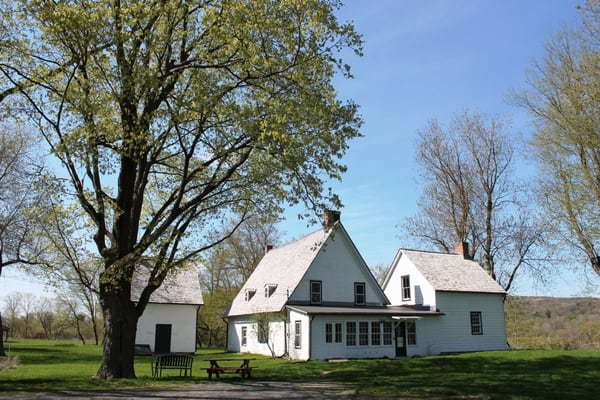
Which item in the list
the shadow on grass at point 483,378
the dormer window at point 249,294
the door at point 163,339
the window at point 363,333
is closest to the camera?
the shadow on grass at point 483,378

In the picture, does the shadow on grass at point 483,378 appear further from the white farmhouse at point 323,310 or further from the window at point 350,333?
the window at point 350,333

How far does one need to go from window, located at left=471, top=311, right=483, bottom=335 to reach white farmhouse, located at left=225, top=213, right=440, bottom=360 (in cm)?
352

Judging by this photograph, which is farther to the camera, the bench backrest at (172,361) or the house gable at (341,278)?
the house gable at (341,278)

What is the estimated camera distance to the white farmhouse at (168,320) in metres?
32.2

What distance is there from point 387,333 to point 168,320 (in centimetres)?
1465

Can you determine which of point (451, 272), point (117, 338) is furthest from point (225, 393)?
point (451, 272)

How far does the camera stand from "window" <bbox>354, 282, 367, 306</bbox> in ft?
97.5

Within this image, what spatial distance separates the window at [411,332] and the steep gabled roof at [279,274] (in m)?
6.82

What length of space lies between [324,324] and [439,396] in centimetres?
1456

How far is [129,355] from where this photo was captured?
1514 centimetres

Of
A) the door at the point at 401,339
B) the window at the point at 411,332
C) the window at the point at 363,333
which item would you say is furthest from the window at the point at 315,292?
the window at the point at 411,332

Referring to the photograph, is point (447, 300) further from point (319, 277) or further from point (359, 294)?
point (319, 277)

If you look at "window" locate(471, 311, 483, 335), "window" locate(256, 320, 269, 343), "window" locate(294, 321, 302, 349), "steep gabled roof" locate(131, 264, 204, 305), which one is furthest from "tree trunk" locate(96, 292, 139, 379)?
"window" locate(471, 311, 483, 335)

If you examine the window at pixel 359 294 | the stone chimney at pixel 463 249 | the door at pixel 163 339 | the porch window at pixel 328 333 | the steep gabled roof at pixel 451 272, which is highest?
the stone chimney at pixel 463 249
